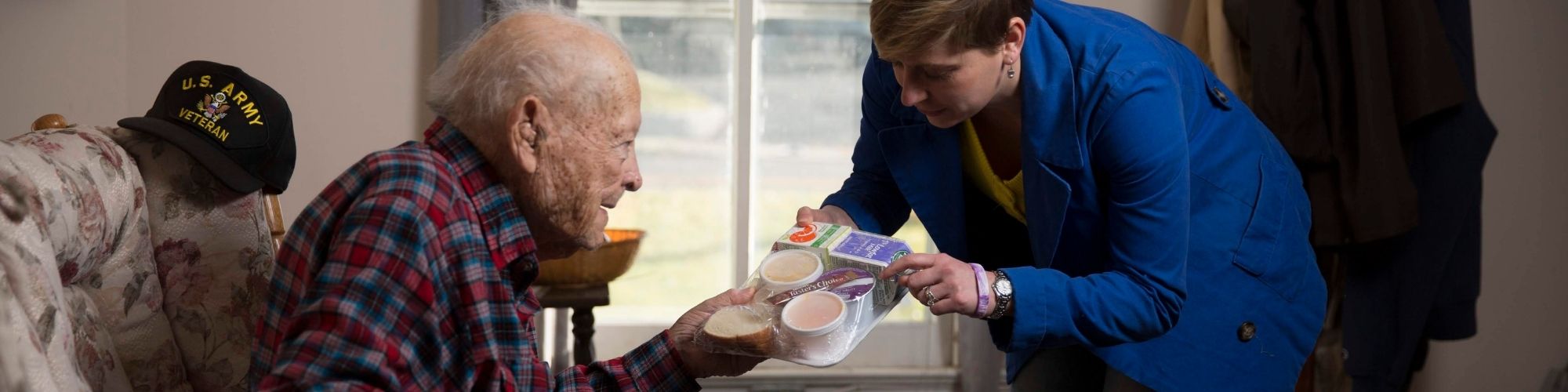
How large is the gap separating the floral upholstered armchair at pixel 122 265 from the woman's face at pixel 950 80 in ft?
2.69

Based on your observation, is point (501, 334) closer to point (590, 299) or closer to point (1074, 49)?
point (1074, 49)

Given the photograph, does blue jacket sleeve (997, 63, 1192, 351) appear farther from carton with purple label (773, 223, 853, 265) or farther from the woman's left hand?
carton with purple label (773, 223, 853, 265)

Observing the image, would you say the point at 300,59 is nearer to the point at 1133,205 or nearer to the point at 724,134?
the point at 724,134

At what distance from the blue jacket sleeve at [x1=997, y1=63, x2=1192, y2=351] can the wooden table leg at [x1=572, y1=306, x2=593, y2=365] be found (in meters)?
1.37

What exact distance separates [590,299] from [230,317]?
1.16 meters

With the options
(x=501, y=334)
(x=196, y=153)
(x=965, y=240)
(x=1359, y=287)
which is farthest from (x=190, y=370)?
(x=1359, y=287)

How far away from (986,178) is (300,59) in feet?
6.15

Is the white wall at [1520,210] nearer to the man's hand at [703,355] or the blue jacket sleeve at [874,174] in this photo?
the blue jacket sleeve at [874,174]

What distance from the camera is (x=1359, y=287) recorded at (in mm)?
2465

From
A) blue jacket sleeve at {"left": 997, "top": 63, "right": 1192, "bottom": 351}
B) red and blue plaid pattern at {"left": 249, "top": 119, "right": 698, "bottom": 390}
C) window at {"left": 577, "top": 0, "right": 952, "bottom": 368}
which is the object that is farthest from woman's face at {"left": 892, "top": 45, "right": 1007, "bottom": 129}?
window at {"left": 577, "top": 0, "right": 952, "bottom": 368}

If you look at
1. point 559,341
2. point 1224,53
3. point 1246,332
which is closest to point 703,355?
point 1246,332

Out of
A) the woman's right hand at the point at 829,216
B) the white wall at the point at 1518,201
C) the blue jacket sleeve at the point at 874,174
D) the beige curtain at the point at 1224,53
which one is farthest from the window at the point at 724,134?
the woman's right hand at the point at 829,216

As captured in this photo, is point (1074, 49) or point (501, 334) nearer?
point (501, 334)

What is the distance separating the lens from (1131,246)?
4.37 ft
